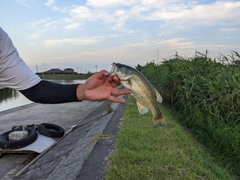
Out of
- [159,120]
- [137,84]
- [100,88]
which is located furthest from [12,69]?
[159,120]

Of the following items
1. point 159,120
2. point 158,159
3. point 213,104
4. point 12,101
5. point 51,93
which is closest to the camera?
point 51,93

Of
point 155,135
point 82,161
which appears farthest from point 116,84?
point 155,135

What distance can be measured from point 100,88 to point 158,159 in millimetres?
1875

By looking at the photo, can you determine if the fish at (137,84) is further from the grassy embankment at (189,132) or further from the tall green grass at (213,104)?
the tall green grass at (213,104)

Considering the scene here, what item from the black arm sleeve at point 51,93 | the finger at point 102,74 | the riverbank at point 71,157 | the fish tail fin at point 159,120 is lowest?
the riverbank at point 71,157

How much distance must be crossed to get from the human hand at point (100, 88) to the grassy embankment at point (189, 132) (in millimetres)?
1429

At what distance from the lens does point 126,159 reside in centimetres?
328

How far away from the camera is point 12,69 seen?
1.68 m

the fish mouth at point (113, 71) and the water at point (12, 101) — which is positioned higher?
the fish mouth at point (113, 71)

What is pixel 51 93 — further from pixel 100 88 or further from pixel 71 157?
pixel 71 157

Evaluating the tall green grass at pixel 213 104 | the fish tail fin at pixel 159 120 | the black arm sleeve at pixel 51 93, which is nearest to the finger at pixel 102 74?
the black arm sleeve at pixel 51 93

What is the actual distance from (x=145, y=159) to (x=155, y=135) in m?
1.04

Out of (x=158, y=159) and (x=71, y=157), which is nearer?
(x=158, y=159)

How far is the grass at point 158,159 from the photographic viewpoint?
2920 mm
